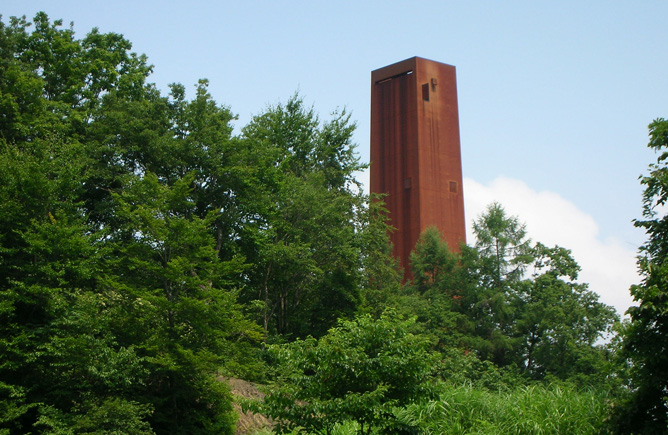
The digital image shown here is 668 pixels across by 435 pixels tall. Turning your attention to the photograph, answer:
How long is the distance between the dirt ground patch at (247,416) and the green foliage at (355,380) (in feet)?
23.6

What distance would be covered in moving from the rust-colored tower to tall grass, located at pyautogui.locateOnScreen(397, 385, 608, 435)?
31.2 meters

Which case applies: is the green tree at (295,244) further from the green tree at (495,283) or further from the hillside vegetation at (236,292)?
the green tree at (495,283)

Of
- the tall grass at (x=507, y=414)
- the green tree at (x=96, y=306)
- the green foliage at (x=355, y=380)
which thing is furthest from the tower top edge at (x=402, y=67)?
the green foliage at (x=355, y=380)

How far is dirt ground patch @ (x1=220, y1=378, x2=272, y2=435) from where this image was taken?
2128 cm

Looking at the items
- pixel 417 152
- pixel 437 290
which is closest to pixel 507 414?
pixel 437 290

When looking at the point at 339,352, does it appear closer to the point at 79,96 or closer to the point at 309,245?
the point at 309,245

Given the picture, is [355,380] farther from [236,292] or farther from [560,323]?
[560,323]

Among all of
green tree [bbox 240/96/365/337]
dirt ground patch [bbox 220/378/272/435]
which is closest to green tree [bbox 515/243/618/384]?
green tree [bbox 240/96/365/337]

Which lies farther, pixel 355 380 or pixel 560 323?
pixel 560 323

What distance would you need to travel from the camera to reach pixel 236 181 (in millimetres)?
28672

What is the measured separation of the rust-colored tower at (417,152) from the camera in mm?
48344

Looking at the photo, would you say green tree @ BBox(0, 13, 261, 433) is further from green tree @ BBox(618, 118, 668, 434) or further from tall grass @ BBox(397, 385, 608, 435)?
green tree @ BBox(618, 118, 668, 434)

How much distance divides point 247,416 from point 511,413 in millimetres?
9906

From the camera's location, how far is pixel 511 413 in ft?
50.0
